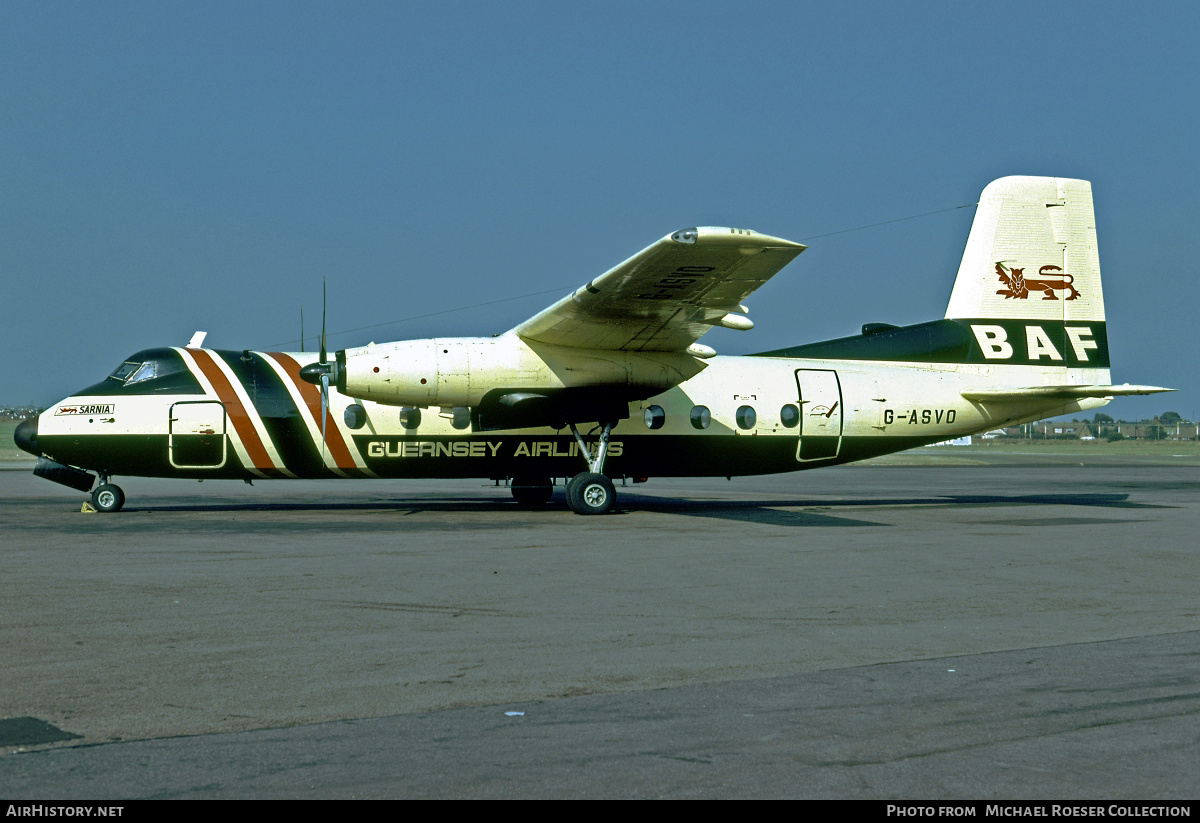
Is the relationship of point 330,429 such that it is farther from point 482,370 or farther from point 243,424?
point 482,370

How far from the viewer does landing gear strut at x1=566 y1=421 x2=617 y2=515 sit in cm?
1944

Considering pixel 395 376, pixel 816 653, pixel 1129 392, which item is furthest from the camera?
pixel 1129 392

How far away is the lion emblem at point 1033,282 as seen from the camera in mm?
21734

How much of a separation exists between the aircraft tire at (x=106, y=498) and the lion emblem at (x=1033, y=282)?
17755 mm

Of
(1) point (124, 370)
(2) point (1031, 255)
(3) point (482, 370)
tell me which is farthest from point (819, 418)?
(1) point (124, 370)

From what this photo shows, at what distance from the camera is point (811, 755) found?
5.06 meters

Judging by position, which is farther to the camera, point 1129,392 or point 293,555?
point 1129,392

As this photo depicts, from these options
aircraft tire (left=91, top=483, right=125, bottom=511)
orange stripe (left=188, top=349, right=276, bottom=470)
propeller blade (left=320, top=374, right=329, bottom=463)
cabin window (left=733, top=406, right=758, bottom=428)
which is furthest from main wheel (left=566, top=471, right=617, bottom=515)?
aircraft tire (left=91, top=483, right=125, bottom=511)

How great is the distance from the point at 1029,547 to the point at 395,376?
1034 centimetres

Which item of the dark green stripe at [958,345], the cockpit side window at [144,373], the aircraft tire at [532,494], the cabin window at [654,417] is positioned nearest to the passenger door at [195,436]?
the cockpit side window at [144,373]

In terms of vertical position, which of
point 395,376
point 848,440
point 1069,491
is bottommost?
point 1069,491

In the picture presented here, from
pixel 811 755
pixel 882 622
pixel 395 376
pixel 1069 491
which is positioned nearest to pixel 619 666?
pixel 811 755

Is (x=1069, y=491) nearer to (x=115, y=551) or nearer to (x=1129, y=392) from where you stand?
(x=1129, y=392)
